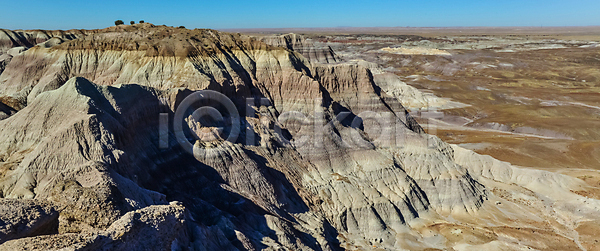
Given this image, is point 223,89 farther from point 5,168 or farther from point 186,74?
point 5,168

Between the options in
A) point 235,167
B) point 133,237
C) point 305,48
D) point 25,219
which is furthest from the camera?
point 305,48

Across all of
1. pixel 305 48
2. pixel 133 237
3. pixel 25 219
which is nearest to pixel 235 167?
pixel 133 237

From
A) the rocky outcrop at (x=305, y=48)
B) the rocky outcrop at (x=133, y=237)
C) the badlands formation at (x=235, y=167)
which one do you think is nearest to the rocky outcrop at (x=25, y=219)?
the badlands formation at (x=235, y=167)

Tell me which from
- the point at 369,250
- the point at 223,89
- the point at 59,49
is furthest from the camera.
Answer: the point at 59,49

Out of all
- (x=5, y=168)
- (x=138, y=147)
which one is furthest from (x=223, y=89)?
(x=5, y=168)

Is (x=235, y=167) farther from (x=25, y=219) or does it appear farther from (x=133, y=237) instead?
(x=25, y=219)

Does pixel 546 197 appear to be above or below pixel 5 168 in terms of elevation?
below

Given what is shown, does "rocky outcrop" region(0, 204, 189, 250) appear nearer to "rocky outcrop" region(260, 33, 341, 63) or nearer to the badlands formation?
the badlands formation
